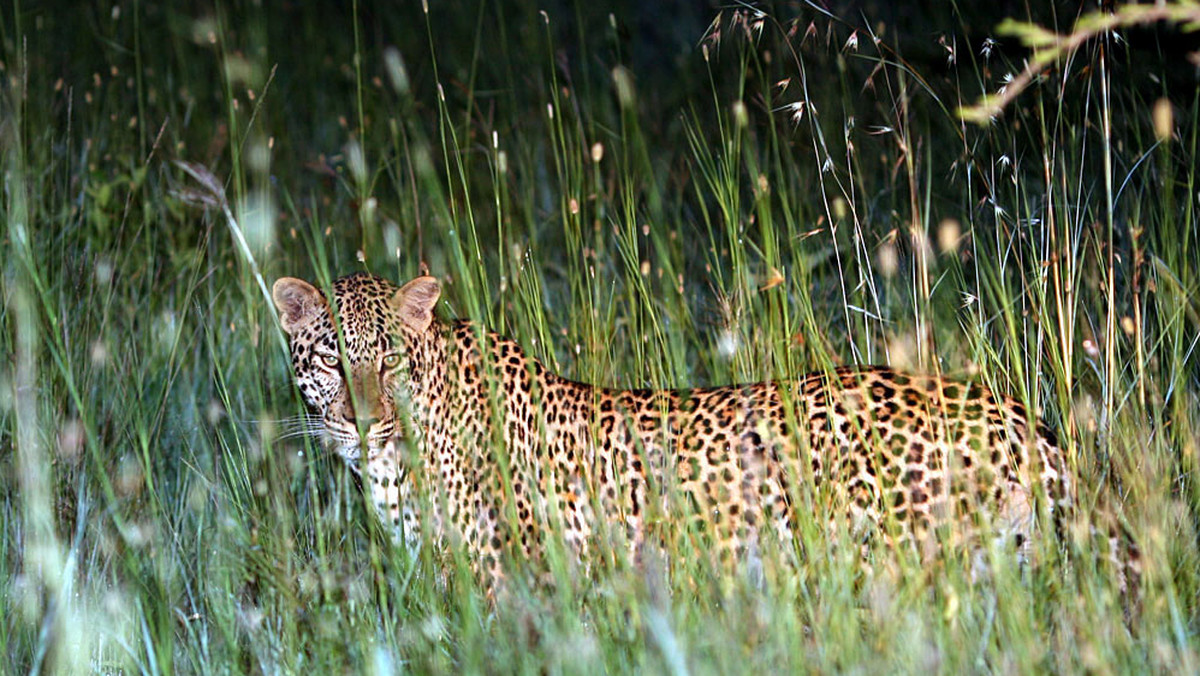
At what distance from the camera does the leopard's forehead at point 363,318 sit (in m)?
4.41

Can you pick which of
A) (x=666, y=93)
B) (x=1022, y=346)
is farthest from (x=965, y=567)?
(x=666, y=93)

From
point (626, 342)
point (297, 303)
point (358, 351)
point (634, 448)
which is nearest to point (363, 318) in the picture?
point (358, 351)

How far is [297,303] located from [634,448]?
4.16ft

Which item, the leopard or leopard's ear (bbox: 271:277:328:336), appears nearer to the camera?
the leopard

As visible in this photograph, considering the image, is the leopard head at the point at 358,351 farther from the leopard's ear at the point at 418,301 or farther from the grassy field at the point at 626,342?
the grassy field at the point at 626,342

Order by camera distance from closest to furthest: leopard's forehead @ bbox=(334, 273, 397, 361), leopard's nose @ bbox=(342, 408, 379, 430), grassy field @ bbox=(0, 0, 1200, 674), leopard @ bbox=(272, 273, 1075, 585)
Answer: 1. grassy field @ bbox=(0, 0, 1200, 674)
2. leopard @ bbox=(272, 273, 1075, 585)
3. leopard's nose @ bbox=(342, 408, 379, 430)
4. leopard's forehead @ bbox=(334, 273, 397, 361)

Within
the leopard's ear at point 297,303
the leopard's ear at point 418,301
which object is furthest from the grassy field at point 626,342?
the leopard's ear at point 418,301

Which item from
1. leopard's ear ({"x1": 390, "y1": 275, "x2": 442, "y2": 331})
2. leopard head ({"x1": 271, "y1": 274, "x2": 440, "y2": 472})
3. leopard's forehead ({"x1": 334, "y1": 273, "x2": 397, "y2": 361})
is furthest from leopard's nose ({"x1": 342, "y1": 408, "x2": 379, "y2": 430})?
leopard's ear ({"x1": 390, "y1": 275, "x2": 442, "y2": 331})

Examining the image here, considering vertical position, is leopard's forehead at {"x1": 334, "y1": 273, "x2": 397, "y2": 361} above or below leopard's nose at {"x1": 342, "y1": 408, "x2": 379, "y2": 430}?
above

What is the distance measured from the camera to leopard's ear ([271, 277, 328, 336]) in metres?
4.50

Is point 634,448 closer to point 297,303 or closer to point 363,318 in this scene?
point 363,318

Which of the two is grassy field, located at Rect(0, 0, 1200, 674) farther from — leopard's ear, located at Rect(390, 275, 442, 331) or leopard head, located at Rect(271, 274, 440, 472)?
leopard's ear, located at Rect(390, 275, 442, 331)

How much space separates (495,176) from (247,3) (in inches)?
243

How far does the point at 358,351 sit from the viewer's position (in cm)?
441
